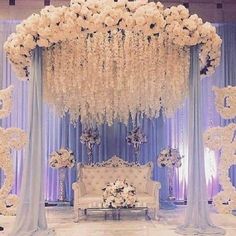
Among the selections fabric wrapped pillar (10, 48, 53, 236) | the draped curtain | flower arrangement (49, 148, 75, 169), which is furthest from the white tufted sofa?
fabric wrapped pillar (10, 48, 53, 236)

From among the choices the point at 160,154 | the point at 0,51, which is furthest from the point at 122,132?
the point at 0,51

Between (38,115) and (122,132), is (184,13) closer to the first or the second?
(38,115)

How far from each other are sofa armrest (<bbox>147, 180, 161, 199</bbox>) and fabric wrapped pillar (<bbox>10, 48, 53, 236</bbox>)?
2121mm

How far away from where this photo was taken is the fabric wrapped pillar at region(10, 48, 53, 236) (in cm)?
551

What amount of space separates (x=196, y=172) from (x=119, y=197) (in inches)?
61.0

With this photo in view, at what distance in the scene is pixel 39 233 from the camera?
217 inches

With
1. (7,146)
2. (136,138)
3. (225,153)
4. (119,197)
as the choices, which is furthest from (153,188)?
(7,146)

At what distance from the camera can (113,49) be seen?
5531 millimetres

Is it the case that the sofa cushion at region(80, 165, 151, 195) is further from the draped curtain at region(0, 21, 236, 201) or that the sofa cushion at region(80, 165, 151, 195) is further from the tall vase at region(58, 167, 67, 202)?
the draped curtain at region(0, 21, 236, 201)

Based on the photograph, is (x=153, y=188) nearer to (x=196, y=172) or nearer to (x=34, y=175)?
(x=196, y=172)

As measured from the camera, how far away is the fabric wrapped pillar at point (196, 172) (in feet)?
18.7

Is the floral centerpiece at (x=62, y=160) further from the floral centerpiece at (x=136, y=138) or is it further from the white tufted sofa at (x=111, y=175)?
the floral centerpiece at (x=136, y=138)

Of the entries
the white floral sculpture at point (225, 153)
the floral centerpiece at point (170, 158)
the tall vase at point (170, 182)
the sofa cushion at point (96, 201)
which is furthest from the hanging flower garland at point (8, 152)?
the white floral sculpture at point (225, 153)

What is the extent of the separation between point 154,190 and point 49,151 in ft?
8.41
